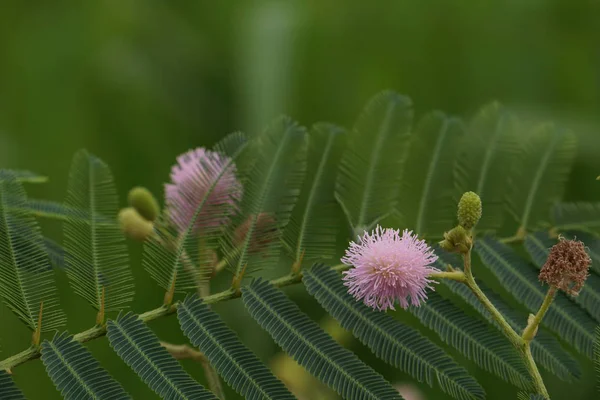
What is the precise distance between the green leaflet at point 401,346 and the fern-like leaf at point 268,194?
0.08 metres

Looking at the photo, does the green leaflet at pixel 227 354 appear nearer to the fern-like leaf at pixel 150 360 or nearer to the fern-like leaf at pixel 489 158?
the fern-like leaf at pixel 150 360

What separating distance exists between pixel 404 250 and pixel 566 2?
1.77 metres

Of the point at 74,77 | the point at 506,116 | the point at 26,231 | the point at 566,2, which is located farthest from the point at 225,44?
the point at 26,231

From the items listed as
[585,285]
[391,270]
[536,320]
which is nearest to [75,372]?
[391,270]

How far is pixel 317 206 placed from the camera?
32.0 inches

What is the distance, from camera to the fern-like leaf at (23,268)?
0.70m

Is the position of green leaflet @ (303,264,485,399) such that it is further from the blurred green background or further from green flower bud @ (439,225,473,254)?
the blurred green background

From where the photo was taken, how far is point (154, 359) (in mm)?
676

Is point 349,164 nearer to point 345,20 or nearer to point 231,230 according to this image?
point 231,230

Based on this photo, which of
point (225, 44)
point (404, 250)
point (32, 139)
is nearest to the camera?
point (404, 250)

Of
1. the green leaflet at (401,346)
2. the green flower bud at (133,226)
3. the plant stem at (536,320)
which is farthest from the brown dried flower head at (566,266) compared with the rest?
the green flower bud at (133,226)

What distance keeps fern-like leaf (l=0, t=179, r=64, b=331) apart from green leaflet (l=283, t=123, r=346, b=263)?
0.77 feet

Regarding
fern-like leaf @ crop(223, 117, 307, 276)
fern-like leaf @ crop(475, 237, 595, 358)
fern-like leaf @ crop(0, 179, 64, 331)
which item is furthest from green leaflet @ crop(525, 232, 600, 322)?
fern-like leaf @ crop(0, 179, 64, 331)

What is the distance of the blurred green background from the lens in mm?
1996
